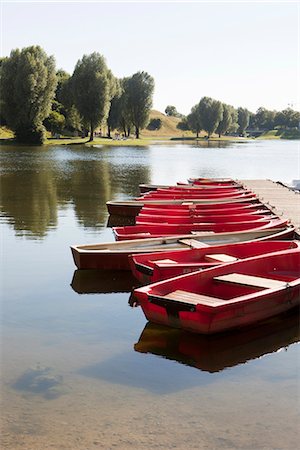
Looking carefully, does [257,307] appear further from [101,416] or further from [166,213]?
[166,213]

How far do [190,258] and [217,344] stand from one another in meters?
2.80

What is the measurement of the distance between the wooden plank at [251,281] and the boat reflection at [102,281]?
2.44 m

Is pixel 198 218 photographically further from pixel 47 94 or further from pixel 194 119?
pixel 194 119

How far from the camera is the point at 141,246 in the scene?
12.0 meters

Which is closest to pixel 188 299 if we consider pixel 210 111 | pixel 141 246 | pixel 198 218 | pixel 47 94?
pixel 141 246

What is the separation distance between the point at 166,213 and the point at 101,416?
32.9 ft

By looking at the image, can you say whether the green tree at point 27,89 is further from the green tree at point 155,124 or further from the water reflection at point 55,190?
the green tree at point 155,124

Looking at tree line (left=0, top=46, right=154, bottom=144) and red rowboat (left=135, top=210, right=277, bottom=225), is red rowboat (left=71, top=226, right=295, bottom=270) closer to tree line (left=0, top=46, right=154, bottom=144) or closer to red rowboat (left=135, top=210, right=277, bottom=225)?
red rowboat (left=135, top=210, right=277, bottom=225)

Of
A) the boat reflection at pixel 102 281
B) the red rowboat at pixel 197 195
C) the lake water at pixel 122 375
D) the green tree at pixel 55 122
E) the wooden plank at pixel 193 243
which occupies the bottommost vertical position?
the lake water at pixel 122 375

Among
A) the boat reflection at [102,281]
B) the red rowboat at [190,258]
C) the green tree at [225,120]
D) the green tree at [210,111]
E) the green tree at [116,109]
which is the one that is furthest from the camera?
the green tree at [225,120]

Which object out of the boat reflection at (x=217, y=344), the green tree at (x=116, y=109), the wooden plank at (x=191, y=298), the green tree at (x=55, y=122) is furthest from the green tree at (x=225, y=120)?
the wooden plank at (x=191, y=298)

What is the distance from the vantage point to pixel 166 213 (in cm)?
1580

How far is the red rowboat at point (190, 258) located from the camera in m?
9.77

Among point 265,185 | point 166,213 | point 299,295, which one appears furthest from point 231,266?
point 265,185
